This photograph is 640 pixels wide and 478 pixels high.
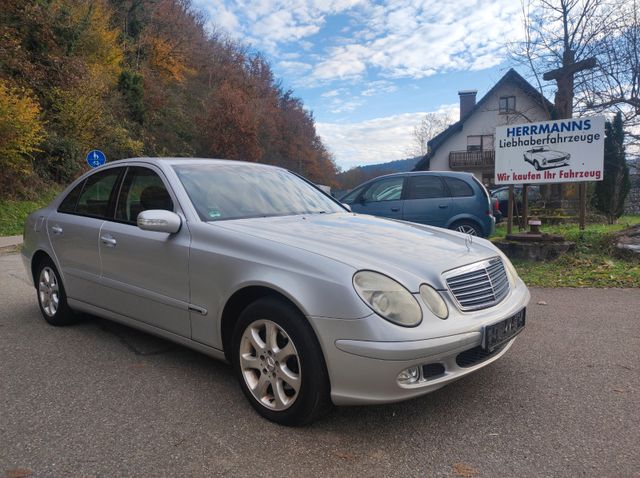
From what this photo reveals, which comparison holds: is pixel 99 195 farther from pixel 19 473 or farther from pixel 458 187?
pixel 458 187

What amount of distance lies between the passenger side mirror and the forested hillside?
55.0 ft

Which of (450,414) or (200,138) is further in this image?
(200,138)

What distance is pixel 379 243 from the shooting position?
118 inches

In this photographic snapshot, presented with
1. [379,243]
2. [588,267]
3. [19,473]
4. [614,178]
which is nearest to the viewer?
[19,473]

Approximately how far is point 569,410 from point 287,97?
213 ft

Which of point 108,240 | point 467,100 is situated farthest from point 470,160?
point 108,240

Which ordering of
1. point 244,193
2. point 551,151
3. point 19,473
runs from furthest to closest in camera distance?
point 551,151
point 244,193
point 19,473

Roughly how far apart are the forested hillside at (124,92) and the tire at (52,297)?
14.8 meters

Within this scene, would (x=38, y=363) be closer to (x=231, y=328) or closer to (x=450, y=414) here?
(x=231, y=328)

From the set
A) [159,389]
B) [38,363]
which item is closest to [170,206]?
[159,389]

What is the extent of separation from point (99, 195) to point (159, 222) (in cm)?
141

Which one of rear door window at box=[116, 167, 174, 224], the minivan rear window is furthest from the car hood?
the minivan rear window

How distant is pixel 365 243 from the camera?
9.71ft

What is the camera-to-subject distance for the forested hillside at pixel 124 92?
1998 centimetres
